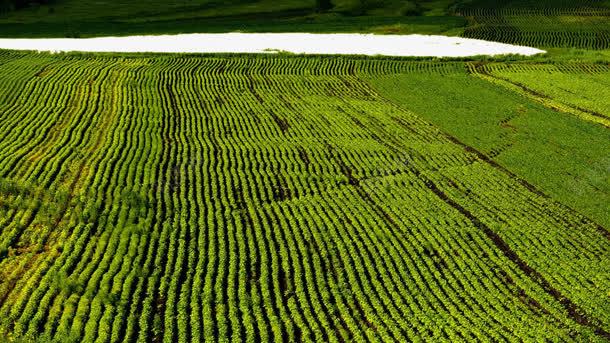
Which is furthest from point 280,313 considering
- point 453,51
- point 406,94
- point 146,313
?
point 453,51

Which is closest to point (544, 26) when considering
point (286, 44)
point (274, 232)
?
point (286, 44)

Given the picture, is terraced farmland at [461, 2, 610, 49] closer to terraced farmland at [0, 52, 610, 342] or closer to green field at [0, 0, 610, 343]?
green field at [0, 0, 610, 343]

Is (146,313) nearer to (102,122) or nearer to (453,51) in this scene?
(102,122)

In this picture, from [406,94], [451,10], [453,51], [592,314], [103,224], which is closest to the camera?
[592,314]

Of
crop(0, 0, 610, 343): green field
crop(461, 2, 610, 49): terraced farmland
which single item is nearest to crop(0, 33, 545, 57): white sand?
crop(461, 2, 610, 49): terraced farmland

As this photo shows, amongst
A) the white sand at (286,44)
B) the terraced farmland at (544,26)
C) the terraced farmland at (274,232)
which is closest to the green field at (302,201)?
the terraced farmland at (274,232)

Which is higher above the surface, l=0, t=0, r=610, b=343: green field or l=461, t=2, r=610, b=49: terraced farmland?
l=461, t=2, r=610, b=49: terraced farmland
